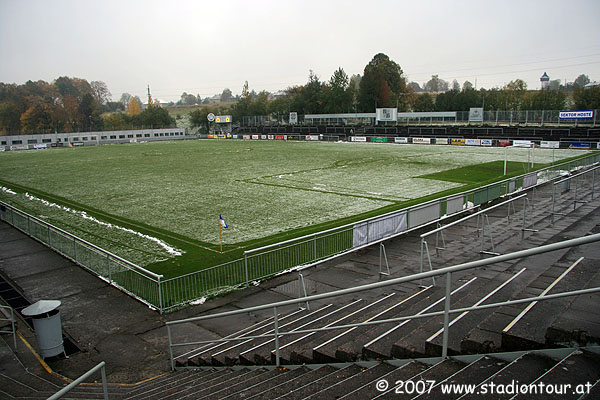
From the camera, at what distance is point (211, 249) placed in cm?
1920

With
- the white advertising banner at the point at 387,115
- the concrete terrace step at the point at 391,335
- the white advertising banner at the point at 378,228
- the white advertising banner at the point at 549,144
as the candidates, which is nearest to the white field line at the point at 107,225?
the white advertising banner at the point at 378,228

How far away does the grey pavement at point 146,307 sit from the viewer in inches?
418

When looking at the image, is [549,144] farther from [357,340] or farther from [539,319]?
[539,319]

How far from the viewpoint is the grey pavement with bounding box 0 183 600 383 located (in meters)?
10.6

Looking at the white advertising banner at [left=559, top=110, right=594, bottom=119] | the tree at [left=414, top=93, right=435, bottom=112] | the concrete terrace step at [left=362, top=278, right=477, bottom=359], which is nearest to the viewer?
the concrete terrace step at [left=362, top=278, right=477, bottom=359]

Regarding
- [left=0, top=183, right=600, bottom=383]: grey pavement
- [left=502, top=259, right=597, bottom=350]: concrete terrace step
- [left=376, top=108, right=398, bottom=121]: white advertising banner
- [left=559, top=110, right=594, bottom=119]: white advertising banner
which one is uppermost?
[left=376, top=108, right=398, bottom=121]: white advertising banner

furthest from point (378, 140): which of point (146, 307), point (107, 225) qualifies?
point (146, 307)

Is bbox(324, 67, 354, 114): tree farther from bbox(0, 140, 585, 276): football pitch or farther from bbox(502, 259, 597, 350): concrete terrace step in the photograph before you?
bbox(502, 259, 597, 350): concrete terrace step

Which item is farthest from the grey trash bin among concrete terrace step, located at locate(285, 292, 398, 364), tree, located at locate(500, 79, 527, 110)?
tree, located at locate(500, 79, 527, 110)

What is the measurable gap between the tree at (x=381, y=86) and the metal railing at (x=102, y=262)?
114m

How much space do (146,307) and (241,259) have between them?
3.30 m

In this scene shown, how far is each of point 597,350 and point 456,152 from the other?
5655 cm

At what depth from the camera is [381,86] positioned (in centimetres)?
12612

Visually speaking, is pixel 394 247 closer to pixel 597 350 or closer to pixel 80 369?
pixel 80 369
